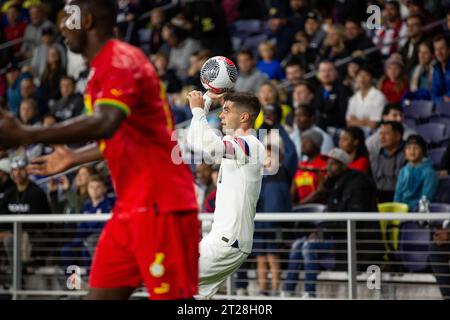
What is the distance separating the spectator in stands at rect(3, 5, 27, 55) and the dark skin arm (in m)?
14.3

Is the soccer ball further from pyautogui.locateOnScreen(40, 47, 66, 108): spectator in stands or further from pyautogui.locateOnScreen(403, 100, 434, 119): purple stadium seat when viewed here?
pyautogui.locateOnScreen(40, 47, 66, 108): spectator in stands

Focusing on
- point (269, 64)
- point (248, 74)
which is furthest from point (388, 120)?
point (269, 64)

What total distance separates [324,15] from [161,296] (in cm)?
1088

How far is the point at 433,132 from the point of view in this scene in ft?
40.3

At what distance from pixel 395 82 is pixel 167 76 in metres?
3.91

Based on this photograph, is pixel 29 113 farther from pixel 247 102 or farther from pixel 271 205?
pixel 247 102

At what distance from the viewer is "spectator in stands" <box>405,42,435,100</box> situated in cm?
1288

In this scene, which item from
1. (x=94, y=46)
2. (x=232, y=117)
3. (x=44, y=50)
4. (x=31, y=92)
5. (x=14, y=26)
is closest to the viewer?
(x=94, y=46)

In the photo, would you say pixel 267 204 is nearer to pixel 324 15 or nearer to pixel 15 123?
pixel 324 15

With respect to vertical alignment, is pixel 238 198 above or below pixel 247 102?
below

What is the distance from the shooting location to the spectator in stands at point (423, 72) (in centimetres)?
1288

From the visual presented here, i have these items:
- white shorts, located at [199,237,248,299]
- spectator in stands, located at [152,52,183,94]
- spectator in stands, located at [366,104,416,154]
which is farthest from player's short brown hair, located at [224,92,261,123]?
spectator in stands, located at [152,52,183,94]

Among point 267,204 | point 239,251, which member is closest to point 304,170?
point 267,204
